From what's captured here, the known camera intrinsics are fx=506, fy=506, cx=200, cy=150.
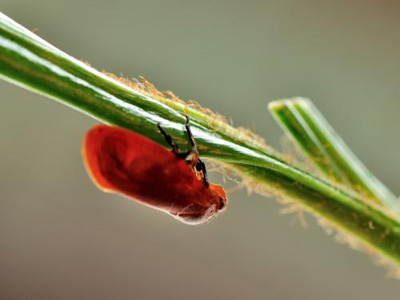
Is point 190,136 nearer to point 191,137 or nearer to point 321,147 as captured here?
point 191,137

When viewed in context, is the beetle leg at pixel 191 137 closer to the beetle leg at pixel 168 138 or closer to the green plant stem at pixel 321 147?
the beetle leg at pixel 168 138

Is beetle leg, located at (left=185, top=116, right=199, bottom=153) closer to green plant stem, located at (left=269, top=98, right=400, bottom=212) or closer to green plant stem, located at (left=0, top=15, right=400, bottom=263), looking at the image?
green plant stem, located at (left=0, top=15, right=400, bottom=263)

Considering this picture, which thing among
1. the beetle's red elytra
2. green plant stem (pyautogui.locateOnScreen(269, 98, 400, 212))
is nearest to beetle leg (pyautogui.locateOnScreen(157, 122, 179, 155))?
the beetle's red elytra

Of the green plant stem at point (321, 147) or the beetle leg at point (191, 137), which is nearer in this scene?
the beetle leg at point (191, 137)

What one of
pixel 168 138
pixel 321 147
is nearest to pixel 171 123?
pixel 168 138

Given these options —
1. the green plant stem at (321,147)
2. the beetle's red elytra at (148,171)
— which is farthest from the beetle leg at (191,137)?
the green plant stem at (321,147)
